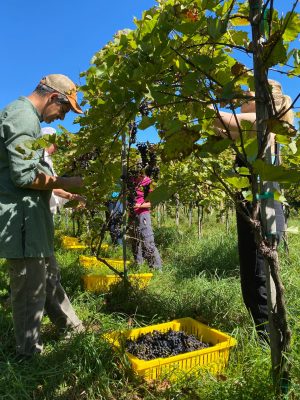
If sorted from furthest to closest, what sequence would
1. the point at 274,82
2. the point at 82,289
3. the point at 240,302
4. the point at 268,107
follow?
the point at 82,289, the point at 240,302, the point at 274,82, the point at 268,107

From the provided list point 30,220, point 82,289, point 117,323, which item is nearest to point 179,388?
point 117,323

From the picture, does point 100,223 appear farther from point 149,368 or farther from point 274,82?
point 274,82

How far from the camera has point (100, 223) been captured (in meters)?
3.02

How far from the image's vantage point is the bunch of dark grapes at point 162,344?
7.36 feet

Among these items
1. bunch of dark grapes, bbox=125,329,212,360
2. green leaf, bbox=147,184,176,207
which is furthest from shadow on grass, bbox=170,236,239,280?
green leaf, bbox=147,184,176,207

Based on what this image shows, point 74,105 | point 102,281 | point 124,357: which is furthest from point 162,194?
point 102,281

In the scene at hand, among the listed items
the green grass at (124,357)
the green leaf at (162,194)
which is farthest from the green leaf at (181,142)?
the green grass at (124,357)

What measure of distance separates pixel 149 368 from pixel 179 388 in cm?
18

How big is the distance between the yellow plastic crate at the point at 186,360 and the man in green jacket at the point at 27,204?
1.69 ft

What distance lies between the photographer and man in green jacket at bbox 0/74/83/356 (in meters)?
2.26

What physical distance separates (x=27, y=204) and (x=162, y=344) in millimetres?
1109

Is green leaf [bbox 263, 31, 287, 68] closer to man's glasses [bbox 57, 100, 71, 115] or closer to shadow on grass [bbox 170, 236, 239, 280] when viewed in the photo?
man's glasses [bbox 57, 100, 71, 115]

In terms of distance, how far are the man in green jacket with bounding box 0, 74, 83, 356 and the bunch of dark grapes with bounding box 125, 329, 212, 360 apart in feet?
2.05

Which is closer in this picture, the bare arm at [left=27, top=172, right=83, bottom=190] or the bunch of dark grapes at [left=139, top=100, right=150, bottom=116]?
the bunch of dark grapes at [left=139, top=100, right=150, bottom=116]
